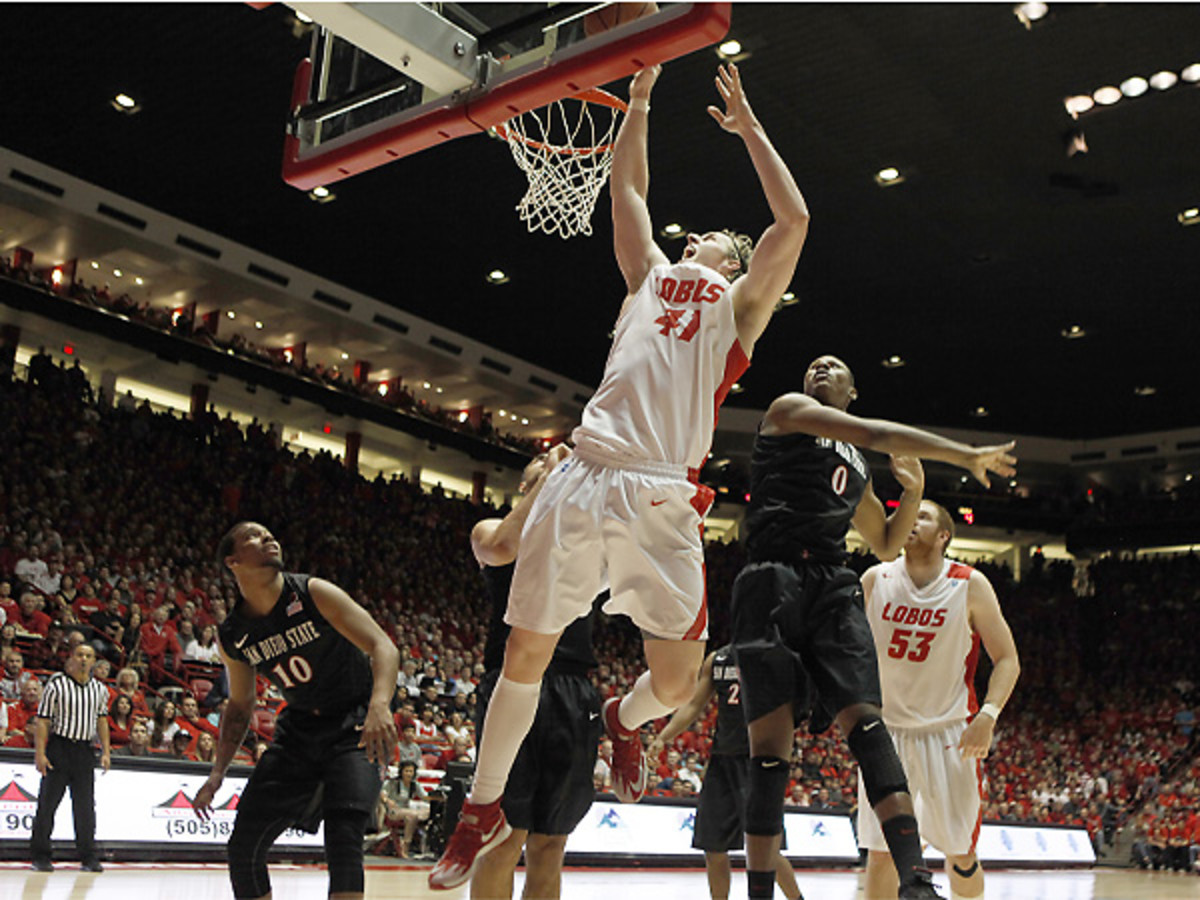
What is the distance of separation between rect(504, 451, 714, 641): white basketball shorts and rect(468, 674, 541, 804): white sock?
0.79 feet

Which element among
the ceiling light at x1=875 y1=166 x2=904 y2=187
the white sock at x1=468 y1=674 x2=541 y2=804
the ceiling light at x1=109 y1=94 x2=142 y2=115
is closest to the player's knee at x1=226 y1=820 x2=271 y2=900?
the white sock at x1=468 y1=674 x2=541 y2=804

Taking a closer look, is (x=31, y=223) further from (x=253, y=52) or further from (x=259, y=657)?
(x=259, y=657)

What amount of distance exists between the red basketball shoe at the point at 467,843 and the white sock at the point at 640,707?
2.48ft

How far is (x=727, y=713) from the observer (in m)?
8.07

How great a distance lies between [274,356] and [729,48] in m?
12.8

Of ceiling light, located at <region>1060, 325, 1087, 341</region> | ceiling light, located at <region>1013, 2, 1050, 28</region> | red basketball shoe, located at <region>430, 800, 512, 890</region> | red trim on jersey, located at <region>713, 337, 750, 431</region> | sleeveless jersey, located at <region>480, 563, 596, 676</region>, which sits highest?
ceiling light, located at <region>1013, 2, 1050, 28</region>

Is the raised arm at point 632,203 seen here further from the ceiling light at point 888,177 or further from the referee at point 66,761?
the ceiling light at point 888,177

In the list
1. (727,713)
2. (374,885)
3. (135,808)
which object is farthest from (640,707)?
(135,808)

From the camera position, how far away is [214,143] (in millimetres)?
19234

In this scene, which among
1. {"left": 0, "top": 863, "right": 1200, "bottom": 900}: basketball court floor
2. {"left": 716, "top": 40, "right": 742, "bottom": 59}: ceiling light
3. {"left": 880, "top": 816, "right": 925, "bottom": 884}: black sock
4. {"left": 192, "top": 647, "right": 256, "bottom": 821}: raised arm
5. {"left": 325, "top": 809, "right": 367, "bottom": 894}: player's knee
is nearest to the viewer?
{"left": 880, "top": 816, "right": 925, "bottom": 884}: black sock

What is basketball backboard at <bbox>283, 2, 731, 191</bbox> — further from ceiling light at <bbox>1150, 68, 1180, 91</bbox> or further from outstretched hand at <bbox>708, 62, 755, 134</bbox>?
ceiling light at <bbox>1150, 68, 1180, 91</bbox>

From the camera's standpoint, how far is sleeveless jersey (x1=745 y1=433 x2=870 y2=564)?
5.01 metres

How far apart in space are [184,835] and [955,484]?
27.2 m

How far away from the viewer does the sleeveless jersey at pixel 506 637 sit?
201 inches
